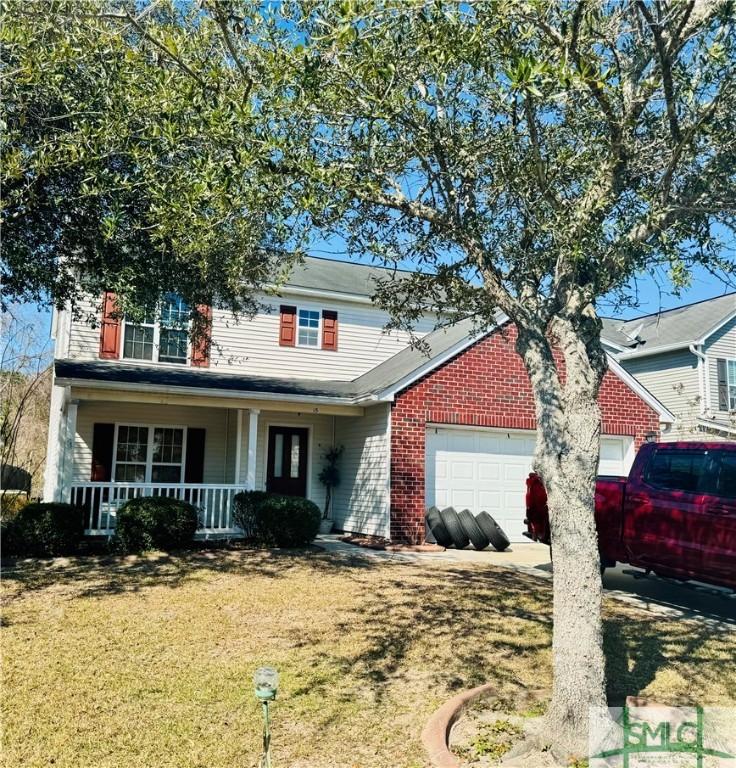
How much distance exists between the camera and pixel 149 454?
15.6 m

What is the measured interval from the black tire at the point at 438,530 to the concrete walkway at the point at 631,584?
9.1 inches

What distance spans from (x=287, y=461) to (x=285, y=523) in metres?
4.03

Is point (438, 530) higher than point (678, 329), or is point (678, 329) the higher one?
point (678, 329)

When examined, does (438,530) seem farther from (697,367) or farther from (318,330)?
(697,367)

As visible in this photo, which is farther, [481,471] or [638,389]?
[638,389]

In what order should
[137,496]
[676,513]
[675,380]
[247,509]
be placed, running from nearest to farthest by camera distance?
[676,513] < [247,509] < [137,496] < [675,380]

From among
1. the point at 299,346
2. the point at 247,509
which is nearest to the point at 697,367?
the point at 299,346

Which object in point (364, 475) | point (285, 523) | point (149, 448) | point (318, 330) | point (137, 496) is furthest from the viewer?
point (318, 330)

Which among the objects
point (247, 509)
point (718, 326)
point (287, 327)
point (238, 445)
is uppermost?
point (718, 326)

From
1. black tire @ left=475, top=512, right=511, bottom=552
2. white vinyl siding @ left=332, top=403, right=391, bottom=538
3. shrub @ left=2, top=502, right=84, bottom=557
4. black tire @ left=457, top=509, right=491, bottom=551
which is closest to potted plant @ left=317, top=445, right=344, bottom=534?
white vinyl siding @ left=332, top=403, right=391, bottom=538

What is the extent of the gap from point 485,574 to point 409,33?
309 inches

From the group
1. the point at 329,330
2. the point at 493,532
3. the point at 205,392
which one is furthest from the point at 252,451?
the point at 493,532

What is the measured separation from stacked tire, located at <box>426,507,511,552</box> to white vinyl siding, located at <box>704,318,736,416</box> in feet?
39.1

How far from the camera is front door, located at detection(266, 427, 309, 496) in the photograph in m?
16.3
